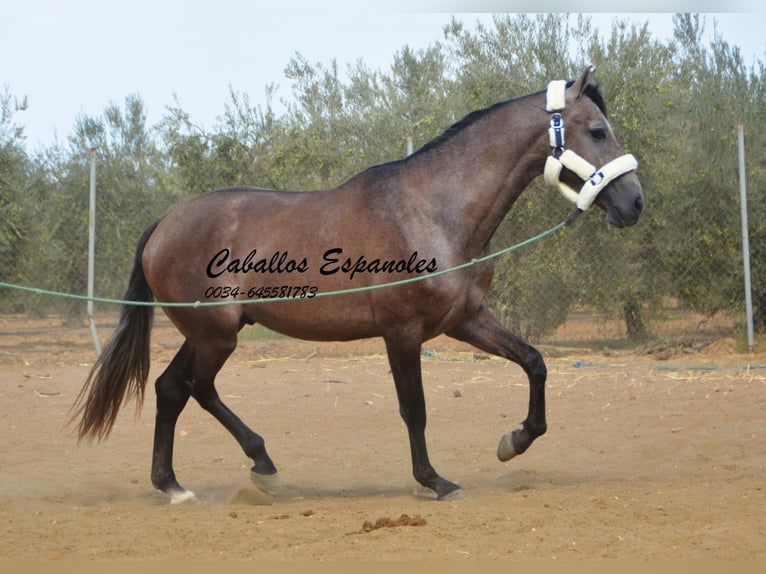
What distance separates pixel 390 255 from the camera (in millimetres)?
4562

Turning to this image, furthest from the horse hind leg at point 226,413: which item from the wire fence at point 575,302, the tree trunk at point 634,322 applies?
the tree trunk at point 634,322

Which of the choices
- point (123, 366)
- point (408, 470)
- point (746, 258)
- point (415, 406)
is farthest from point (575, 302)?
point (123, 366)

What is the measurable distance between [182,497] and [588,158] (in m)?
2.80

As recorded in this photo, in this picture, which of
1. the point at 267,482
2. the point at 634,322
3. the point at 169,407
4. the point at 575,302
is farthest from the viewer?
the point at 634,322

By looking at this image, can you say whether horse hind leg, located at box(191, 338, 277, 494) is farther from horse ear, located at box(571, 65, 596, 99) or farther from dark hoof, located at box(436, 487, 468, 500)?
horse ear, located at box(571, 65, 596, 99)

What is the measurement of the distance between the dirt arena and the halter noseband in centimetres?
151

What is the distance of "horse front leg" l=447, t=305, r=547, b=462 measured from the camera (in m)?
4.75

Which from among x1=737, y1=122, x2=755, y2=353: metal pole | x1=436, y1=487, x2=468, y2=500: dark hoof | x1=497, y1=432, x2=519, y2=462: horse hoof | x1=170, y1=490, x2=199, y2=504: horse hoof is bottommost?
x1=170, y1=490, x2=199, y2=504: horse hoof

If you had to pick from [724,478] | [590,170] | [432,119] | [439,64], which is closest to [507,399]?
[724,478]

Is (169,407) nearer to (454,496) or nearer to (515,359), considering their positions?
(454,496)

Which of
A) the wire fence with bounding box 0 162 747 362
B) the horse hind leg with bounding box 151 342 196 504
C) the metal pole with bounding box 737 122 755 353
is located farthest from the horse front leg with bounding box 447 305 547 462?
the wire fence with bounding box 0 162 747 362

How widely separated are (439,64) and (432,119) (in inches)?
499

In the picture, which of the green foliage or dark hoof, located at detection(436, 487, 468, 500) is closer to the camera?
dark hoof, located at detection(436, 487, 468, 500)

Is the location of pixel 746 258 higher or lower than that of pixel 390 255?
higher
